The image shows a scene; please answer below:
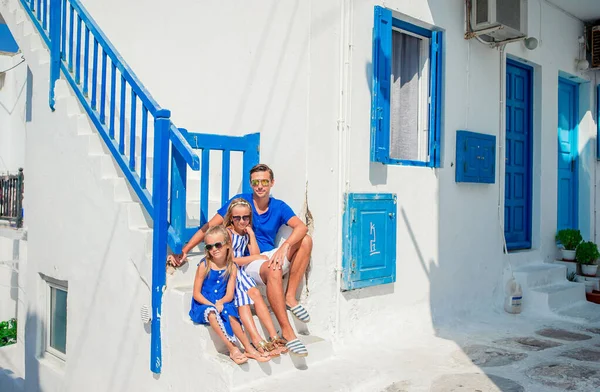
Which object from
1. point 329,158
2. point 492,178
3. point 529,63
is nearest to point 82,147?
point 329,158

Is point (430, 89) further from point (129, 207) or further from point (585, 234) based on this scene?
point (585, 234)

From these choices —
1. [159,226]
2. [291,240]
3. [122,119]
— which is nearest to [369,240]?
[291,240]

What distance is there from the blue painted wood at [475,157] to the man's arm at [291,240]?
2116 millimetres

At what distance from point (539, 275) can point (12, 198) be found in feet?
26.9

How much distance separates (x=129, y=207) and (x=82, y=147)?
927 millimetres

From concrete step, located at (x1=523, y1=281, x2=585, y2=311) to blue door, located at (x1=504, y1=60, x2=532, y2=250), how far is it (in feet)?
2.06

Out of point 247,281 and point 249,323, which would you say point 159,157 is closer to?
point 247,281

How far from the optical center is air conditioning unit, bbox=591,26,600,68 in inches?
300

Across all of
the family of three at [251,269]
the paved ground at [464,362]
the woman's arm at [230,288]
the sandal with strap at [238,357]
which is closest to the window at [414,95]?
the family of three at [251,269]

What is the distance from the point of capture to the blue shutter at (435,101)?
209 inches

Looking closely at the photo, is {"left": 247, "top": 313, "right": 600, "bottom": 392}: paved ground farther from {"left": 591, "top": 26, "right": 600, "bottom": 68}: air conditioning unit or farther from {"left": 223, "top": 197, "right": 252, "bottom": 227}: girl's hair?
{"left": 591, "top": 26, "right": 600, "bottom": 68}: air conditioning unit

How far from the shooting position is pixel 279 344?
3.80 metres

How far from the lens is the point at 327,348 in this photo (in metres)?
4.16

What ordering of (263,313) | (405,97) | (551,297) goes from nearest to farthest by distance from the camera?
(263,313), (405,97), (551,297)
